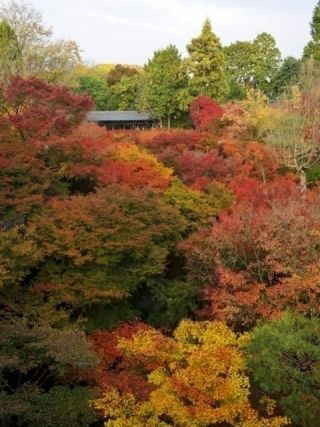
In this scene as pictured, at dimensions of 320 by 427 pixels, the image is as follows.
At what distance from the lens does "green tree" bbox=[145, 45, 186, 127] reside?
37.6 meters

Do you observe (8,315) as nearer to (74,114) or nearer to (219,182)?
(74,114)

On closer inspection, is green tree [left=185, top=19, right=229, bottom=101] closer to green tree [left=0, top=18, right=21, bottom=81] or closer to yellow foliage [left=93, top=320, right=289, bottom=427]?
green tree [left=0, top=18, right=21, bottom=81]

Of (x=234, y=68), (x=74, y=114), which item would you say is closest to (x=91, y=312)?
(x=74, y=114)

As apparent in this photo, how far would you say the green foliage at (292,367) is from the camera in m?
10.6

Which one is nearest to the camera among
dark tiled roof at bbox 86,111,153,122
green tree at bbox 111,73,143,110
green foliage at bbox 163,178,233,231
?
green foliage at bbox 163,178,233,231

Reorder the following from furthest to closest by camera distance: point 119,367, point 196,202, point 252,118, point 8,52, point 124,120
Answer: point 124,120 < point 8,52 < point 252,118 < point 196,202 < point 119,367

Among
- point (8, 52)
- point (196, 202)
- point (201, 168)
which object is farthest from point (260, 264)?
point (8, 52)

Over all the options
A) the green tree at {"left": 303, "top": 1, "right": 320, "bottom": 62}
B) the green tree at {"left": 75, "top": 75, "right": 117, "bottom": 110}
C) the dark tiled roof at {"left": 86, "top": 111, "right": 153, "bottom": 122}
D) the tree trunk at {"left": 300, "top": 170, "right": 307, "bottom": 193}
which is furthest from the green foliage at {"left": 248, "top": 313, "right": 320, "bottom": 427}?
the green tree at {"left": 75, "top": 75, "right": 117, "bottom": 110}

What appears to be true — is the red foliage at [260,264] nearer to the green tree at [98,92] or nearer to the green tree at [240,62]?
the green tree at [240,62]

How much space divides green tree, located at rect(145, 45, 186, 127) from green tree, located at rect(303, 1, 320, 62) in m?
9.60

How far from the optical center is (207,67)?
117ft

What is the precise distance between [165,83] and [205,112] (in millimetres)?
10101

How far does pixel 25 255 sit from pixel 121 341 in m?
3.14

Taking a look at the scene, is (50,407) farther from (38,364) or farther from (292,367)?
(292,367)
